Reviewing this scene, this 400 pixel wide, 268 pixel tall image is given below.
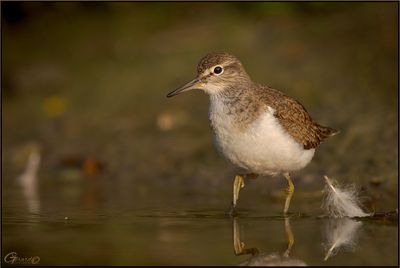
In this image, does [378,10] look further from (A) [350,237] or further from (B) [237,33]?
(A) [350,237]

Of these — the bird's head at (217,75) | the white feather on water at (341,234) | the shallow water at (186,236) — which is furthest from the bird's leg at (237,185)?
the white feather on water at (341,234)

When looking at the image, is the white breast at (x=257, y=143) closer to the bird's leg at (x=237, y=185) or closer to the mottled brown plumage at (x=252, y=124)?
the mottled brown plumage at (x=252, y=124)

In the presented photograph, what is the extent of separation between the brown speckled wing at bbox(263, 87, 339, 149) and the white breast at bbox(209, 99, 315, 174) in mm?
108

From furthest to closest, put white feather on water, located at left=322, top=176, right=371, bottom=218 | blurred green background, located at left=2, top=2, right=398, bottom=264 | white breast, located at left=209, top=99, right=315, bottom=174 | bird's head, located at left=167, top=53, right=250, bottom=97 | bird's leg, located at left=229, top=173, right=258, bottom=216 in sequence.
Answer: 1. blurred green background, located at left=2, top=2, right=398, bottom=264
2. bird's head, located at left=167, top=53, right=250, bottom=97
3. bird's leg, located at left=229, top=173, right=258, bottom=216
4. white breast, located at left=209, top=99, right=315, bottom=174
5. white feather on water, located at left=322, top=176, right=371, bottom=218

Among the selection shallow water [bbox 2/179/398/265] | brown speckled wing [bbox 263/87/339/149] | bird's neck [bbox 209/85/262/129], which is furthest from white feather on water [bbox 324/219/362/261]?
bird's neck [bbox 209/85/262/129]

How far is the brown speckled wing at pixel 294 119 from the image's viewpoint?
926cm

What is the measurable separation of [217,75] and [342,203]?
2.14 meters

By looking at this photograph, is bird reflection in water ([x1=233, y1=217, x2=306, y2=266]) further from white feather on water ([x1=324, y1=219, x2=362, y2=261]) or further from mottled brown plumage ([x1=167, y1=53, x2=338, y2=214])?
mottled brown plumage ([x1=167, y1=53, x2=338, y2=214])

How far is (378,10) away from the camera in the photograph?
1527 centimetres

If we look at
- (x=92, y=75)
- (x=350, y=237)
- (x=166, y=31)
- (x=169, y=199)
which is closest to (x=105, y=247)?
(x=350, y=237)

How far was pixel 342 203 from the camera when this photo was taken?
8703 millimetres

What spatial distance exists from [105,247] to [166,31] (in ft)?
34.5

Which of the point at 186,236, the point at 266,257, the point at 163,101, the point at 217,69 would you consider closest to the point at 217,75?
the point at 217,69

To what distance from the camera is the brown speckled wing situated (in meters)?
9.26
